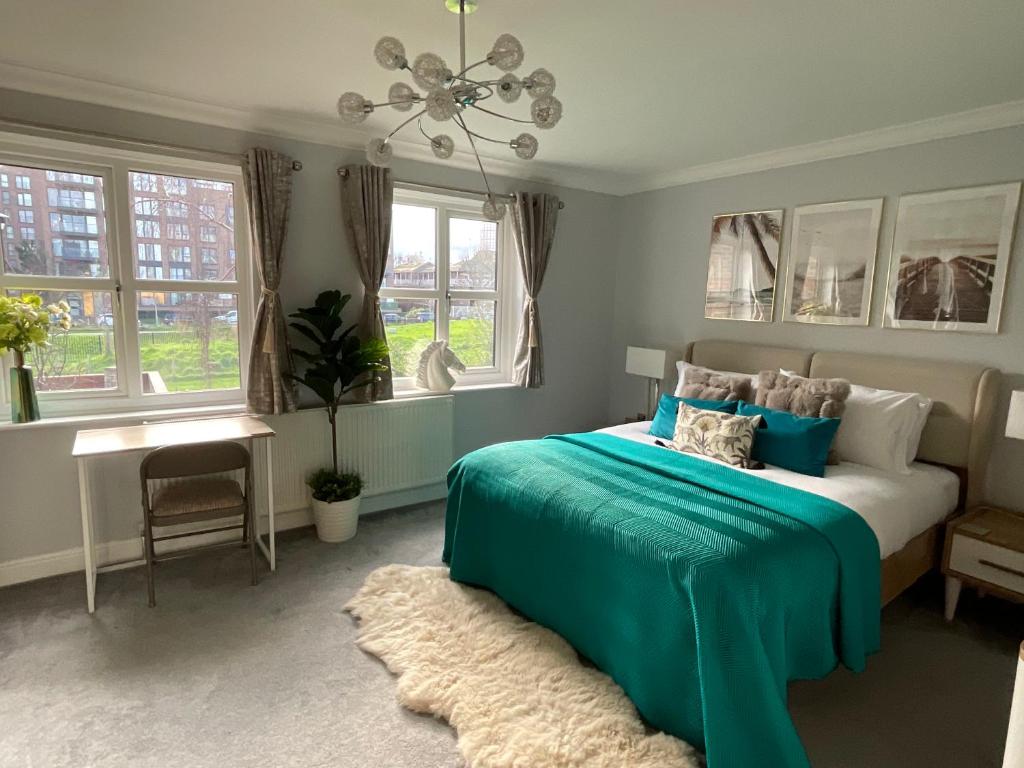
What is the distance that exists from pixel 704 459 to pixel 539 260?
2061mm

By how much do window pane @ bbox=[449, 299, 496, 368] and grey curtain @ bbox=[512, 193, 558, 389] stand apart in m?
0.24

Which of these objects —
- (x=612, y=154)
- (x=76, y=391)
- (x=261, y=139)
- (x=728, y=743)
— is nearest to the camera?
(x=728, y=743)

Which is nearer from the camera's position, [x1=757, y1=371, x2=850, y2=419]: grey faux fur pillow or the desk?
the desk

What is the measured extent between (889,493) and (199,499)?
3192mm

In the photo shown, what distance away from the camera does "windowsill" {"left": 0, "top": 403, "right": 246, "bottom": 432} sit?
2750 mm

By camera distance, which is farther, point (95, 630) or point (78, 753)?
point (95, 630)

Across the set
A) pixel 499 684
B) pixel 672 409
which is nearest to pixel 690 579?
pixel 499 684

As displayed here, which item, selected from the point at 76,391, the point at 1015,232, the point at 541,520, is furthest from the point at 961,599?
the point at 76,391

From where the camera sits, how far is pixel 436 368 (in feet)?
12.8

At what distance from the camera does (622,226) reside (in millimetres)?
4742

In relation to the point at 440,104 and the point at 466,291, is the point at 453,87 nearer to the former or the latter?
the point at 440,104

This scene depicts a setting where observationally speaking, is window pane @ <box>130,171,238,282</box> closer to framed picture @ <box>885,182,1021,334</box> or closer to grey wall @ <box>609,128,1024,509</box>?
grey wall @ <box>609,128,1024,509</box>

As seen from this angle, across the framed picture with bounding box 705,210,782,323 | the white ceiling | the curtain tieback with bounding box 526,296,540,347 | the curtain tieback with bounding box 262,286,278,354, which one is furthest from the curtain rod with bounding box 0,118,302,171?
the framed picture with bounding box 705,210,782,323

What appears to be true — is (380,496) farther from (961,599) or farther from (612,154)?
(961,599)
